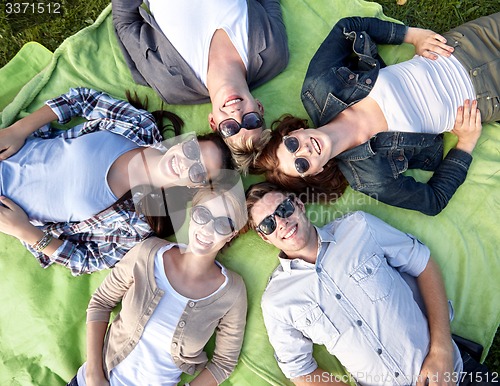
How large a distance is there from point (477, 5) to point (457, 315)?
253cm

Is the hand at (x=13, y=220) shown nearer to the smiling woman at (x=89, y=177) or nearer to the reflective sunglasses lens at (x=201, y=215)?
the smiling woman at (x=89, y=177)

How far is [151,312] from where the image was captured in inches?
121

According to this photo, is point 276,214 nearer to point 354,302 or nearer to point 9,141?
point 354,302

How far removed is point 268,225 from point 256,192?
0.98 feet

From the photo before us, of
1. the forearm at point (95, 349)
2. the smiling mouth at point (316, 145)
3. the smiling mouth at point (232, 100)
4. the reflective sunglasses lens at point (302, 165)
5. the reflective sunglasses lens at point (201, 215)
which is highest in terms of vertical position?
the smiling mouth at point (232, 100)

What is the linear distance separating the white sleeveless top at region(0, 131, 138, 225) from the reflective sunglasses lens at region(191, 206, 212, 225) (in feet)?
2.21

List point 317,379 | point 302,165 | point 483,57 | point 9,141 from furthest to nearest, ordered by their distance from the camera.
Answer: point 483,57, point 9,141, point 317,379, point 302,165

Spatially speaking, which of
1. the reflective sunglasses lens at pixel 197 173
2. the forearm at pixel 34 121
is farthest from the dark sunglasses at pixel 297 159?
the forearm at pixel 34 121

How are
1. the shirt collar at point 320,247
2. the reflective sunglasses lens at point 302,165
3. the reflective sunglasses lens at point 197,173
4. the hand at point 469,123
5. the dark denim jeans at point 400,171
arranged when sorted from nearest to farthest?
the reflective sunglasses lens at point 302,165 → the reflective sunglasses lens at point 197,173 → the shirt collar at point 320,247 → the dark denim jeans at point 400,171 → the hand at point 469,123

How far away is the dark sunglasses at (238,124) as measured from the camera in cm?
290

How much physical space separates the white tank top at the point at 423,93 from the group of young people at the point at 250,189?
0.4 inches

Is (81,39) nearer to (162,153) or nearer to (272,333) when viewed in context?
(162,153)

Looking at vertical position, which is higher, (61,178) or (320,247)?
(61,178)

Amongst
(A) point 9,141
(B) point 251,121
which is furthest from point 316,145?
(A) point 9,141
